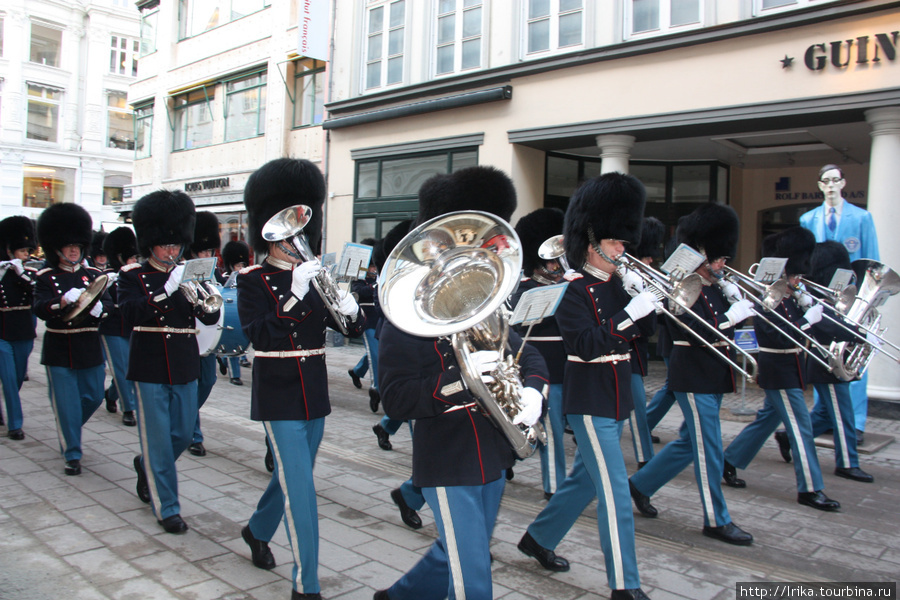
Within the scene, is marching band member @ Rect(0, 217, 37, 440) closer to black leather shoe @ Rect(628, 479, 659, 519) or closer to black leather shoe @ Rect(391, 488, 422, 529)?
black leather shoe @ Rect(391, 488, 422, 529)

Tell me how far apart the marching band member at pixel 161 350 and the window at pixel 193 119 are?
53.3 ft

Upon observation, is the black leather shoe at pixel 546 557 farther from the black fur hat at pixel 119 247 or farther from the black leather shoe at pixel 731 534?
the black fur hat at pixel 119 247

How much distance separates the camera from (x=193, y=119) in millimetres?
20859

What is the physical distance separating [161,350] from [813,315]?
500 centimetres

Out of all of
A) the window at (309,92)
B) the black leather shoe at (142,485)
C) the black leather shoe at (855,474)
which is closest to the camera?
the black leather shoe at (142,485)

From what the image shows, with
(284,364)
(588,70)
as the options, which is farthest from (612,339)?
(588,70)

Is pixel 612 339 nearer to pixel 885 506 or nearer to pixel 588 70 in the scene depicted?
pixel 885 506

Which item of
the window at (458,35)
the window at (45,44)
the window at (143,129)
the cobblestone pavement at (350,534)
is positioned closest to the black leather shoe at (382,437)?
the cobblestone pavement at (350,534)

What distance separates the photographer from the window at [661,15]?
9.95 m

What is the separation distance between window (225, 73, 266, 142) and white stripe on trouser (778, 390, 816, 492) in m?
15.4

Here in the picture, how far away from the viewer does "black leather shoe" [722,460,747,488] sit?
5.67 metres

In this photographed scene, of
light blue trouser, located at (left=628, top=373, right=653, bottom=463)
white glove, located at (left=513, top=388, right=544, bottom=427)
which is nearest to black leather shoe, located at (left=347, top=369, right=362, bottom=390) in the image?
light blue trouser, located at (left=628, top=373, right=653, bottom=463)

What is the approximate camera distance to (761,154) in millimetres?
12062

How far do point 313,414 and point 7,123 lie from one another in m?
38.2
